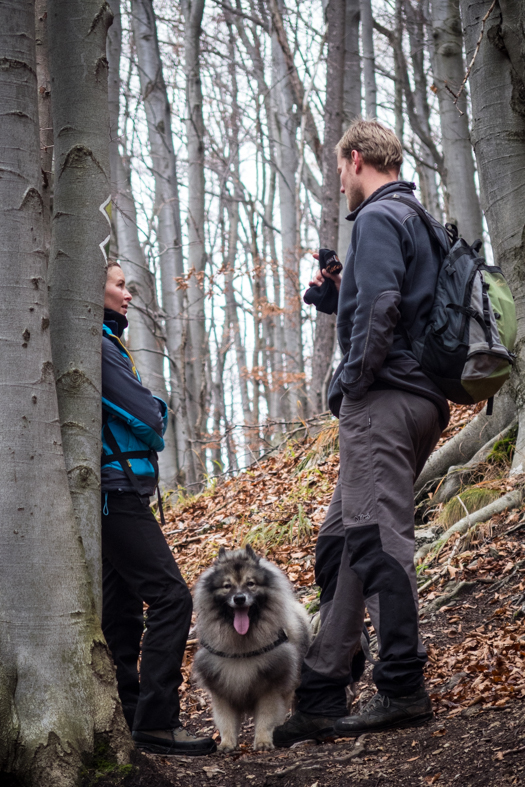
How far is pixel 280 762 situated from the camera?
3029mm

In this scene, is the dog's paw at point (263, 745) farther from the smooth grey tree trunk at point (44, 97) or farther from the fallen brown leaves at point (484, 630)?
the smooth grey tree trunk at point (44, 97)

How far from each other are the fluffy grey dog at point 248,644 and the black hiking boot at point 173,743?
40 centimetres

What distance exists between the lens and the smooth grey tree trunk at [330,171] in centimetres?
961

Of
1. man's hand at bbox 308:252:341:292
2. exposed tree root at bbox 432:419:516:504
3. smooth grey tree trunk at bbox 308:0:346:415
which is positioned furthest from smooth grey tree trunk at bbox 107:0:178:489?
man's hand at bbox 308:252:341:292

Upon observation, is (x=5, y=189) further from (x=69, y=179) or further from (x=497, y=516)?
(x=497, y=516)

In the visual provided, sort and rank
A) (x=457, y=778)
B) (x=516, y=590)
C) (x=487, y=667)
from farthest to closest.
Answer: (x=516, y=590) < (x=487, y=667) < (x=457, y=778)

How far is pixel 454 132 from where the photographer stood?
9.16 meters

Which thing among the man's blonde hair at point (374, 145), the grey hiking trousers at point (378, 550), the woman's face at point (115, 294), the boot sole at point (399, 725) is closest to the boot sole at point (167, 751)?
the grey hiking trousers at point (378, 550)

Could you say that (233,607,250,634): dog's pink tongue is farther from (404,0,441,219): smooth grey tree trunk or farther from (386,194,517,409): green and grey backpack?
(404,0,441,219): smooth grey tree trunk

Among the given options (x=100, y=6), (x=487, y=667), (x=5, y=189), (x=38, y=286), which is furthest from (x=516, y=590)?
(x=100, y=6)

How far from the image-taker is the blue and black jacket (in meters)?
3.42

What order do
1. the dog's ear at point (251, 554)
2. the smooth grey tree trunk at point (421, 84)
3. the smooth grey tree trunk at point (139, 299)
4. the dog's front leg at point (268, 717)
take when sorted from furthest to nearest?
the smooth grey tree trunk at point (421, 84)
the smooth grey tree trunk at point (139, 299)
the dog's ear at point (251, 554)
the dog's front leg at point (268, 717)

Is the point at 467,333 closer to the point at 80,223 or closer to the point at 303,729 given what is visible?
the point at 80,223

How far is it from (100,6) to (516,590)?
12.6ft
